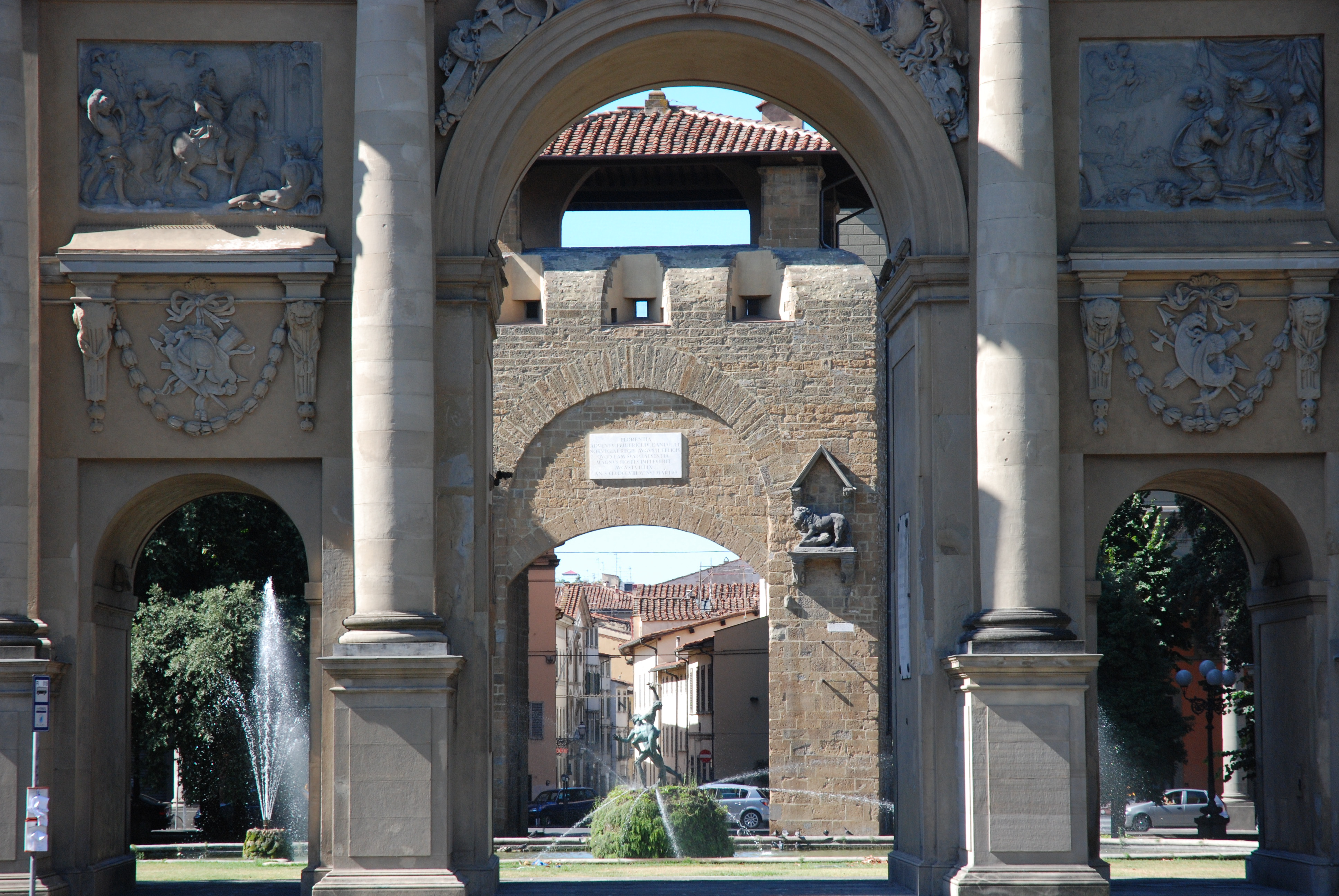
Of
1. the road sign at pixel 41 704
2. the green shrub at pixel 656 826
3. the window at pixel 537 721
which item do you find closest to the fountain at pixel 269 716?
the green shrub at pixel 656 826

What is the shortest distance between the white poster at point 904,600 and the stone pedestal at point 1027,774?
1.95m

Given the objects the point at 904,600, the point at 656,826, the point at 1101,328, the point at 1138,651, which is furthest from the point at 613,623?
the point at 1101,328

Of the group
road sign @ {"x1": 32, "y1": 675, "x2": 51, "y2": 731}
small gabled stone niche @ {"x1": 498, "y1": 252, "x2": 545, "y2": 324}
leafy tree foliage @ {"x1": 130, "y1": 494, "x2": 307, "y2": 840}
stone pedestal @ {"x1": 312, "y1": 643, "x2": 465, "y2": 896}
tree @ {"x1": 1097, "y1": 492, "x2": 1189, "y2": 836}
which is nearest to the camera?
road sign @ {"x1": 32, "y1": 675, "x2": 51, "y2": 731}

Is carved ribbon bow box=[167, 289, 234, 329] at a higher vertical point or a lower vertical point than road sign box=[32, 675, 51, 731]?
higher

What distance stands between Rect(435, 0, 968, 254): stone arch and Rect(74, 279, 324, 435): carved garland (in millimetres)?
1648

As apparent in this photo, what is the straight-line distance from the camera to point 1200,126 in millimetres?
16500

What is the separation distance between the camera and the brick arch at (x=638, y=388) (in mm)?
34469

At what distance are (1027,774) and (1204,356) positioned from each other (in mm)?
4582

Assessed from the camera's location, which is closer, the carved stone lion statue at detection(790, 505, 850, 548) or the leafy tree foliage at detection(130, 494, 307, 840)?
the leafy tree foliage at detection(130, 494, 307, 840)

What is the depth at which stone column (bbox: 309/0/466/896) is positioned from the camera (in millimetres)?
14750

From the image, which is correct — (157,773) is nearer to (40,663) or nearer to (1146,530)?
(40,663)

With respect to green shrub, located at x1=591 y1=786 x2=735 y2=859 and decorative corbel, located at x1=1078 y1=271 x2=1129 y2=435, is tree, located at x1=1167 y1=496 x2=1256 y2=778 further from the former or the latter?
decorative corbel, located at x1=1078 y1=271 x2=1129 y2=435

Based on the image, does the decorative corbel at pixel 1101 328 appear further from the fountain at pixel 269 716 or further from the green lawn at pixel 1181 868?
the fountain at pixel 269 716

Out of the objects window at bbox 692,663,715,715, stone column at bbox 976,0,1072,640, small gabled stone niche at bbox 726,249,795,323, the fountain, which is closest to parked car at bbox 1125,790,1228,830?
small gabled stone niche at bbox 726,249,795,323
